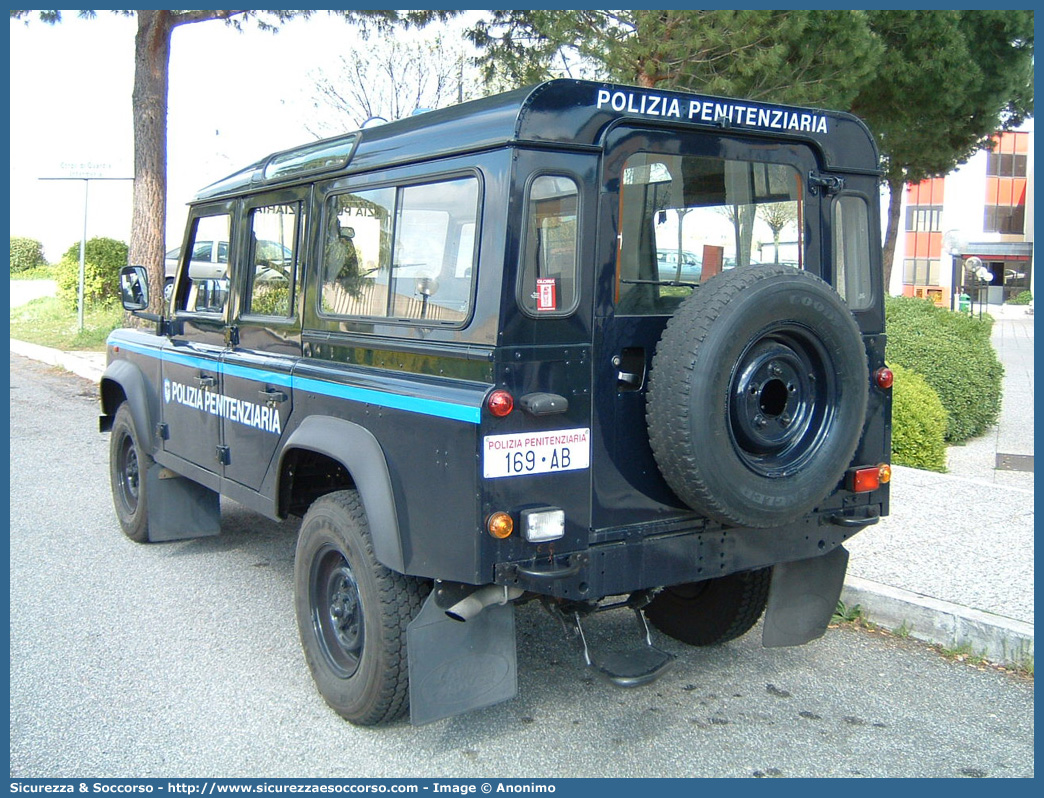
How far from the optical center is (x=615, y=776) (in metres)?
3.38

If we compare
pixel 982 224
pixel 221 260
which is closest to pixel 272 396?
pixel 221 260

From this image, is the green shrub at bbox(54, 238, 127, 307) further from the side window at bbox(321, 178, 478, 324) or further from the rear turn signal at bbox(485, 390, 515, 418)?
the rear turn signal at bbox(485, 390, 515, 418)

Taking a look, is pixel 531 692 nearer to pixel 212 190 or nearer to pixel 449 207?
pixel 449 207

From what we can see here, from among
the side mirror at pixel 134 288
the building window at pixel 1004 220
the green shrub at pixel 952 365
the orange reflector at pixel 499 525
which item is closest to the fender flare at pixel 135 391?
the side mirror at pixel 134 288

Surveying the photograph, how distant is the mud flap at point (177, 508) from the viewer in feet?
18.8

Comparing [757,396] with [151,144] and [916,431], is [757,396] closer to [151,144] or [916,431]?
[916,431]

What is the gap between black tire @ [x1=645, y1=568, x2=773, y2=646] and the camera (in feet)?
14.0

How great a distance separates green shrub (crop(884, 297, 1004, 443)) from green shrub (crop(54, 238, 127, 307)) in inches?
566

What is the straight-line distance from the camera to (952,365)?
9.30 meters

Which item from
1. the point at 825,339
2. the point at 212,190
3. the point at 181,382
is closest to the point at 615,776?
the point at 825,339

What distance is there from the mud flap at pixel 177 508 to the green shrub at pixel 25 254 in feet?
104

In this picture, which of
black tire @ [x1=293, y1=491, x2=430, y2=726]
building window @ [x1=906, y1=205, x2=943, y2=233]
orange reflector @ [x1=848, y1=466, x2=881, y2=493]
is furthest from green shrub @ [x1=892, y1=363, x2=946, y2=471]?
building window @ [x1=906, y1=205, x2=943, y2=233]

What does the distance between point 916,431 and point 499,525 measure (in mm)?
5762

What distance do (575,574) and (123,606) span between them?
9.27 feet
